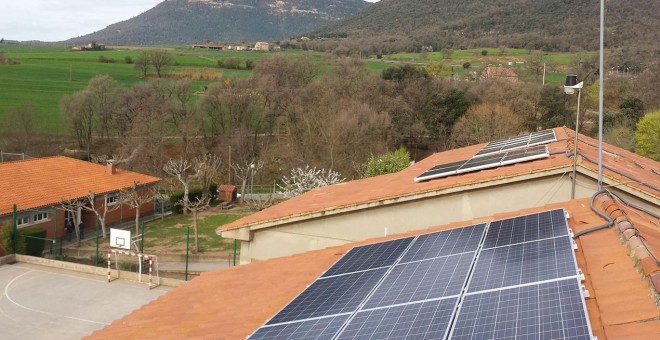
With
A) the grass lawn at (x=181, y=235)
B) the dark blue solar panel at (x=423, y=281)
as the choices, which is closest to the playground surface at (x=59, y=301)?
the grass lawn at (x=181, y=235)

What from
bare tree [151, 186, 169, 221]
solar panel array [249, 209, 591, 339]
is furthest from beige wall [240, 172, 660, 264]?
bare tree [151, 186, 169, 221]

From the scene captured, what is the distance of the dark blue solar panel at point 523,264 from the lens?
6613mm

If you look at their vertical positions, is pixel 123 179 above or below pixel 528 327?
below

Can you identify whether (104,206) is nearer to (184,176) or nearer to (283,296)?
(184,176)

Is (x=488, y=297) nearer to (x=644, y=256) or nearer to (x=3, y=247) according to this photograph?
(x=644, y=256)

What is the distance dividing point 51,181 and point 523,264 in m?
34.3

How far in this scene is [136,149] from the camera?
51312 millimetres

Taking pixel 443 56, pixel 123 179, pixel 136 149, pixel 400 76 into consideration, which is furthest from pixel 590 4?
pixel 123 179

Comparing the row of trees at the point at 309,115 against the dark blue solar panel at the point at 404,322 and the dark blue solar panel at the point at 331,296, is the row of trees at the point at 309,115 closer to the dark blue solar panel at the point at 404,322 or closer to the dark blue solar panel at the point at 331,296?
the dark blue solar panel at the point at 331,296

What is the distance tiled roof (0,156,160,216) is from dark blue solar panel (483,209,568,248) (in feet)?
92.9

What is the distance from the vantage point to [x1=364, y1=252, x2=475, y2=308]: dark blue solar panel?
6.93 meters

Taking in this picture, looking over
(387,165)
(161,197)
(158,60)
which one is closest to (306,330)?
(387,165)

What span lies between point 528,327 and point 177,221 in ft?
117

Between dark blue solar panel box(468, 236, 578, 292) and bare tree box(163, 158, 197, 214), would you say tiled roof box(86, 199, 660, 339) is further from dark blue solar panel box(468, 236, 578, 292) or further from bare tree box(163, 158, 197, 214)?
bare tree box(163, 158, 197, 214)
